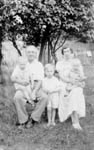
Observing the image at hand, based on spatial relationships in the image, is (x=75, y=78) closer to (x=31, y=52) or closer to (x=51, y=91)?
(x=51, y=91)

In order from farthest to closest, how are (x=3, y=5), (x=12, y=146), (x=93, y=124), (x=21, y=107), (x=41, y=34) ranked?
(x=41, y=34)
(x=3, y=5)
(x=93, y=124)
(x=21, y=107)
(x=12, y=146)

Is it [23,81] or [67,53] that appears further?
[67,53]

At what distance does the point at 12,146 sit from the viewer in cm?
456

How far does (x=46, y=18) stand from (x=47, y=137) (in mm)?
5012

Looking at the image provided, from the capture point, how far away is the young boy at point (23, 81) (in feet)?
17.5

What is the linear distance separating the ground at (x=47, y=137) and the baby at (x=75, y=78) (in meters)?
0.68

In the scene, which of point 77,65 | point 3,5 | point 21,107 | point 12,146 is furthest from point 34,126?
point 3,5

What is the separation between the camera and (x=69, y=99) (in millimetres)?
5301

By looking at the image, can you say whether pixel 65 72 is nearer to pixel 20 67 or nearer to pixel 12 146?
pixel 20 67

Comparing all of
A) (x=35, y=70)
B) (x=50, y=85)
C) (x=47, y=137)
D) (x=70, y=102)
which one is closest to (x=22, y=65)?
(x=35, y=70)

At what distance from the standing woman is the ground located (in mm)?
180

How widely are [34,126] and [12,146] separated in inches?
34.5

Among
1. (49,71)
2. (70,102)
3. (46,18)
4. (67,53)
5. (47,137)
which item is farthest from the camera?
(46,18)

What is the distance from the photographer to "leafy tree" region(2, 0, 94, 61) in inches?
323
